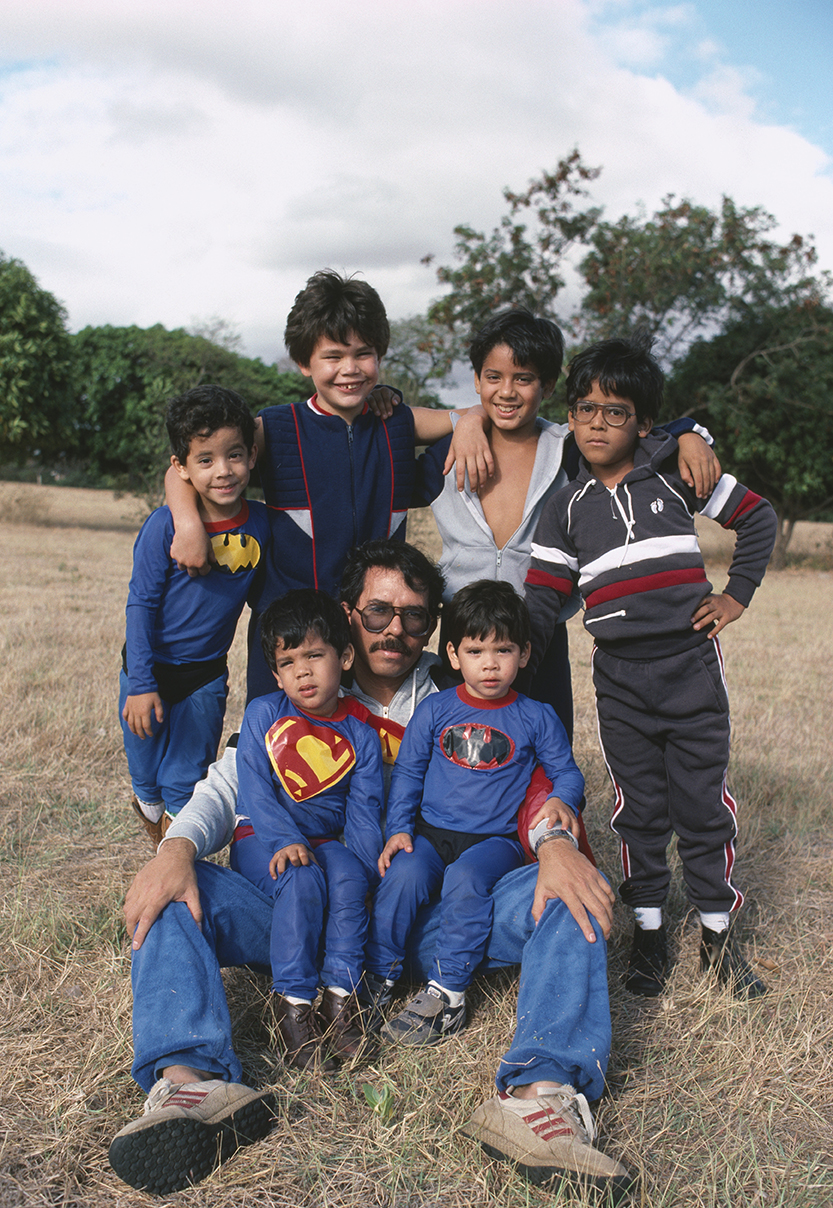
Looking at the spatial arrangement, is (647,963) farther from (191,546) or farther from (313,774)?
(191,546)

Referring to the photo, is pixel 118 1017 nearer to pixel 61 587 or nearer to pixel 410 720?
pixel 410 720

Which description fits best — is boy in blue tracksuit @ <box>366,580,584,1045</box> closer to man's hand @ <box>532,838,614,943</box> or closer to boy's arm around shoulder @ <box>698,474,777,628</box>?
man's hand @ <box>532,838,614,943</box>

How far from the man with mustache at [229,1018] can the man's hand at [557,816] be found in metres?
0.06

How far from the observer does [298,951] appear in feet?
7.84

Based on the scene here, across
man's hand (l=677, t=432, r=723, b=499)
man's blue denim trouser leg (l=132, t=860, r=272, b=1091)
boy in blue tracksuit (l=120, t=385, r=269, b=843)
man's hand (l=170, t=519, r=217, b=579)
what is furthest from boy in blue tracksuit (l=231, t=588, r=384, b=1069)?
man's hand (l=677, t=432, r=723, b=499)

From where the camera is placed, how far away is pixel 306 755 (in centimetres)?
274

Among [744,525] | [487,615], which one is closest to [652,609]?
[744,525]

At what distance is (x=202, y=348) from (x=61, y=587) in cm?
1686

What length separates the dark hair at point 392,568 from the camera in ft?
9.81

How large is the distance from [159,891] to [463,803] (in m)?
0.92

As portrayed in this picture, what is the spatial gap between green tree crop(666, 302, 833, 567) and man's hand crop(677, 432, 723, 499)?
17.4 meters

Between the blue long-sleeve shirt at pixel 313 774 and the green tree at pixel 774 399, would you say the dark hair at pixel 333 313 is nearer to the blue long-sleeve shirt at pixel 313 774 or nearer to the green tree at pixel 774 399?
the blue long-sleeve shirt at pixel 313 774

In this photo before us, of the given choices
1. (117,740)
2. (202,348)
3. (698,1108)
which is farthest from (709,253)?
(698,1108)

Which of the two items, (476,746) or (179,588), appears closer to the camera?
(476,746)
